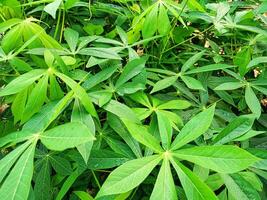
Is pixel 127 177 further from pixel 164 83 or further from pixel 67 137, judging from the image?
pixel 164 83

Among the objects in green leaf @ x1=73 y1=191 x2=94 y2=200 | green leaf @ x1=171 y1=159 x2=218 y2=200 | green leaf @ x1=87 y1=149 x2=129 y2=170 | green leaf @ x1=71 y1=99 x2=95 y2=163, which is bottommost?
green leaf @ x1=73 y1=191 x2=94 y2=200

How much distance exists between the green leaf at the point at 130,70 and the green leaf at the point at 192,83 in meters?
0.11

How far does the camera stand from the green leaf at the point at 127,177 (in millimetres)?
Answer: 663

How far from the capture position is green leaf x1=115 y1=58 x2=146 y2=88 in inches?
36.4

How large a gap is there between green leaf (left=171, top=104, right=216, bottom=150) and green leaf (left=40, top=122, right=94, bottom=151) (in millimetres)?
164

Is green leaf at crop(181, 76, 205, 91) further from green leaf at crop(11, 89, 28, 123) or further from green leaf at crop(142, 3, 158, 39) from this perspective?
green leaf at crop(11, 89, 28, 123)

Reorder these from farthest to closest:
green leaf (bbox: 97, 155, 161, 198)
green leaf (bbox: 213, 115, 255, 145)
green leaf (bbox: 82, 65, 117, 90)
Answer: green leaf (bbox: 82, 65, 117, 90), green leaf (bbox: 213, 115, 255, 145), green leaf (bbox: 97, 155, 161, 198)

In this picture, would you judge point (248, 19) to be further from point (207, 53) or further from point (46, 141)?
point (46, 141)

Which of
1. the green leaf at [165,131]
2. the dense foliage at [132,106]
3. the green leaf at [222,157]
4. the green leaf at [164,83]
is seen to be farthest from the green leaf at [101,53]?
the green leaf at [222,157]

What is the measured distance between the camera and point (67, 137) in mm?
697

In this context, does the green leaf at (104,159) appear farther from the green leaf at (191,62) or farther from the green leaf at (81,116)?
the green leaf at (191,62)

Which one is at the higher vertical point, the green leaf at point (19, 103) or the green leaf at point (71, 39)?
the green leaf at point (71, 39)

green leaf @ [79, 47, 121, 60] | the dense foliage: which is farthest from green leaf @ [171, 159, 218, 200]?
green leaf @ [79, 47, 121, 60]

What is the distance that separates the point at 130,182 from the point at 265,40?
597mm
